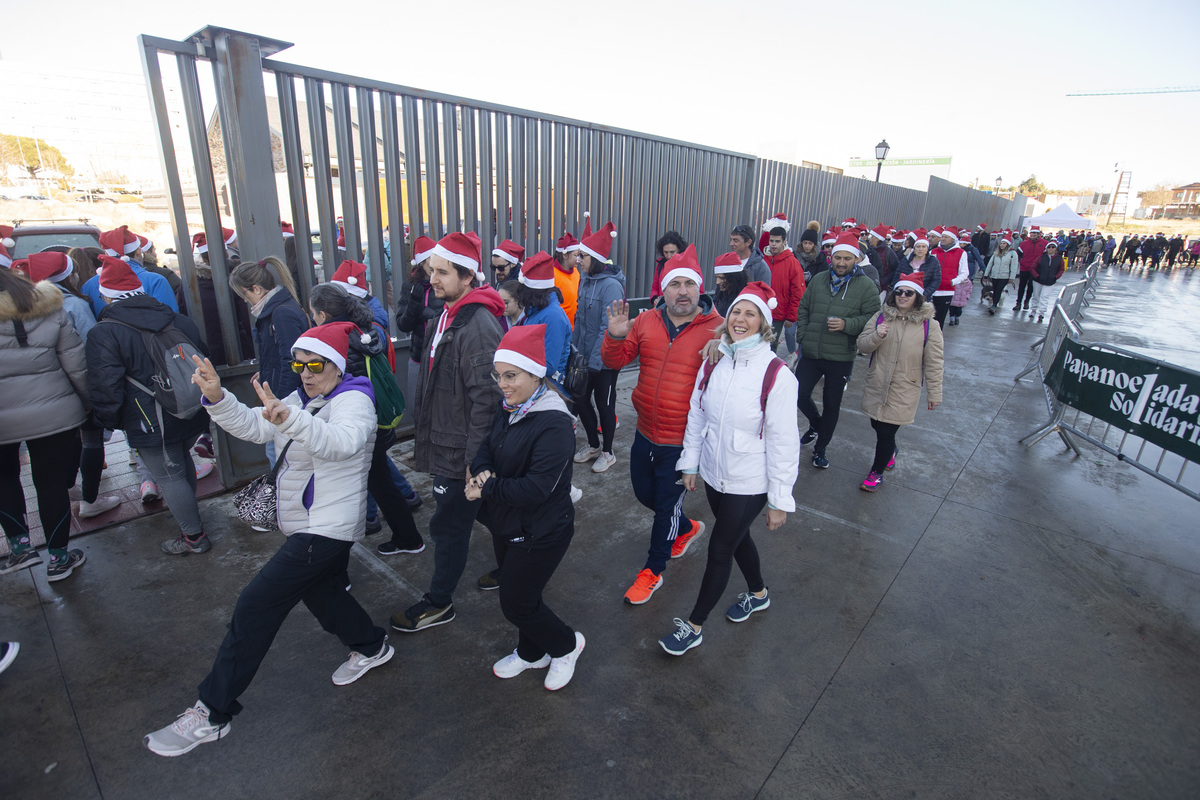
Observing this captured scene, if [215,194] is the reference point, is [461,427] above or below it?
below

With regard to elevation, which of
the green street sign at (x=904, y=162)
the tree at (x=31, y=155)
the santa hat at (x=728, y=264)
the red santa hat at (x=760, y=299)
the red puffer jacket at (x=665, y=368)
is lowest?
the red puffer jacket at (x=665, y=368)

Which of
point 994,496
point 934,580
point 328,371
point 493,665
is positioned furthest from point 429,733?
point 994,496

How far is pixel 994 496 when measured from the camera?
504 cm

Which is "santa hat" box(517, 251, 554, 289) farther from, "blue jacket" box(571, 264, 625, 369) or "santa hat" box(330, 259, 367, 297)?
"santa hat" box(330, 259, 367, 297)

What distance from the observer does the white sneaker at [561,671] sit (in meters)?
2.85

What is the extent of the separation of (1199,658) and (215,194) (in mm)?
6905

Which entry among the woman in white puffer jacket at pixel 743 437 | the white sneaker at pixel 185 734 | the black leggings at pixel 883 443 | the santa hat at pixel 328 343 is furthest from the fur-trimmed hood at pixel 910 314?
the white sneaker at pixel 185 734

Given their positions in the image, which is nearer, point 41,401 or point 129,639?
point 129,639

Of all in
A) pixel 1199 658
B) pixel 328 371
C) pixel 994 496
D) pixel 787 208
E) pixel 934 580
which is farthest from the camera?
pixel 787 208

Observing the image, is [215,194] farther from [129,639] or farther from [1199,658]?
[1199,658]

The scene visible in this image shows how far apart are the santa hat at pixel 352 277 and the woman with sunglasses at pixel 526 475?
2.34 meters

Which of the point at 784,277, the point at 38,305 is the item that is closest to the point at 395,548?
the point at 38,305

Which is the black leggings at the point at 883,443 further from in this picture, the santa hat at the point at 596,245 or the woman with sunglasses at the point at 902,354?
the santa hat at the point at 596,245

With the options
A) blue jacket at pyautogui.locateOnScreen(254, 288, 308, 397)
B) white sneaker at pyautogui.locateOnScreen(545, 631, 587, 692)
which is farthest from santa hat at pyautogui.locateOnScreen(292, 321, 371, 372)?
white sneaker at pyautogui.locateOnScreen(545, 631, 587, 692)
